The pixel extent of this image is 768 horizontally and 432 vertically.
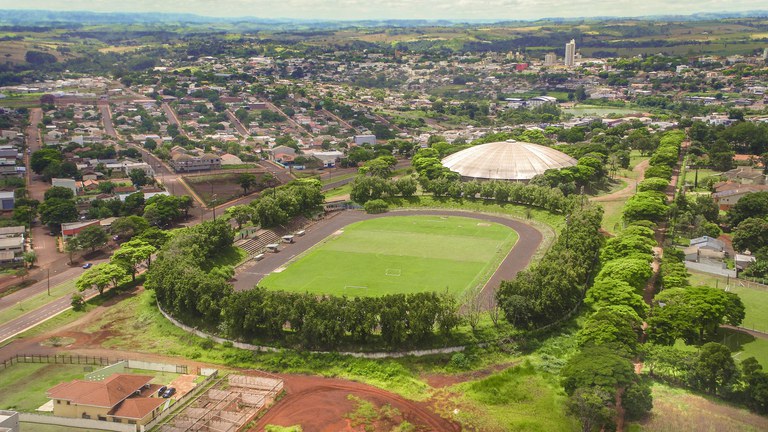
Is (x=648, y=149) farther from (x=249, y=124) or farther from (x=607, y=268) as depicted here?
(x=249, y=124)

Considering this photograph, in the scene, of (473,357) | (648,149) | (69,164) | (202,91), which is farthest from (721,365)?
(202,91)

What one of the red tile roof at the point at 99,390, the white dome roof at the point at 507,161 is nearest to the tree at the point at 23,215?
the red tile roof at the point at 99,390

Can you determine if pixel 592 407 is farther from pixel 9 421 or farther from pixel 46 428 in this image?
pixel 9 421

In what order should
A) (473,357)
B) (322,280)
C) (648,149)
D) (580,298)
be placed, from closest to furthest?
(473,357)
(580,298)
(322,280)
(648,149)

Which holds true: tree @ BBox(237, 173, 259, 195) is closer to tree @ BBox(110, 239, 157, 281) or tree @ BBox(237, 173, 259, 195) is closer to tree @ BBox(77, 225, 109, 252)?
tree @ BBox(77, 225, 109, 252)

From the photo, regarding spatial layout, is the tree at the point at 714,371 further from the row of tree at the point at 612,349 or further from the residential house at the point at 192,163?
the residential house at the point at 192,163

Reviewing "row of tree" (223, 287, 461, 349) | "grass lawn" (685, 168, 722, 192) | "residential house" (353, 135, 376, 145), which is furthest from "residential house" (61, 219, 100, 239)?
"grass lawn" (685, 168, 722, 192)
